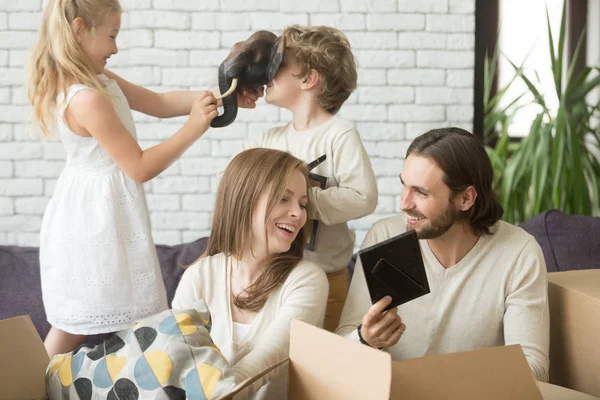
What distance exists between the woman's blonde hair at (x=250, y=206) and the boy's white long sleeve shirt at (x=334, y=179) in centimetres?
18

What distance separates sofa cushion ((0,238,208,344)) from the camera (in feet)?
8.05

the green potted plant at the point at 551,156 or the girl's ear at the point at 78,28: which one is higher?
the girl's ear at the point at 78,28

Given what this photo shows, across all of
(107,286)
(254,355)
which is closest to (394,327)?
(254,355)

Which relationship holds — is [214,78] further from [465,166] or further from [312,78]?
[465,166]

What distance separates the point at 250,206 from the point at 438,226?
0.42 m

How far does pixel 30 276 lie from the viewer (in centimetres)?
251

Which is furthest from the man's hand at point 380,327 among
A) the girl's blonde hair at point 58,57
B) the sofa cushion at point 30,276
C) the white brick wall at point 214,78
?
the white brick wall at point 214,78

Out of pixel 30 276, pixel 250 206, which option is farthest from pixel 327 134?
pixel 30 276

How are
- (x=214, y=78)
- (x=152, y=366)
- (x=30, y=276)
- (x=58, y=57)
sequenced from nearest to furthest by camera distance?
(x=152, y=366)
(x=58, y=57)
(x=30, y=276)
(x=214, y=78)

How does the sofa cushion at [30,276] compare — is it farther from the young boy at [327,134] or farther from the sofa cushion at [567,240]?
the sofa cushion at [567,240]

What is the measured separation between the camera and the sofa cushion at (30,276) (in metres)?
2.45

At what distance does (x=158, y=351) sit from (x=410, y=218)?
74 cm

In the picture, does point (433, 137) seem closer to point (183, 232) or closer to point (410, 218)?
point (410, 218)

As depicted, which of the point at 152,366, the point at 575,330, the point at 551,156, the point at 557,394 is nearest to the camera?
the point at 152,366
